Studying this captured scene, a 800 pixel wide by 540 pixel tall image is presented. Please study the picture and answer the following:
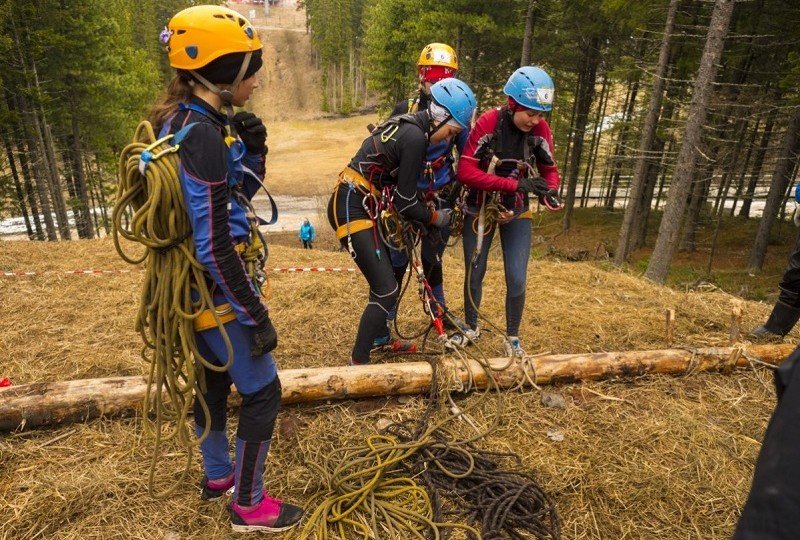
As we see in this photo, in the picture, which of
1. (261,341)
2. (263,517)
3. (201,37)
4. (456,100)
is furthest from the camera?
(456,100)

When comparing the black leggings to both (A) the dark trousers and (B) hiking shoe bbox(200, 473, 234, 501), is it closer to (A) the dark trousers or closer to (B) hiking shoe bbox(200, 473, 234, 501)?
(B) hiking shoe bbox(200, 473, 234, 501)

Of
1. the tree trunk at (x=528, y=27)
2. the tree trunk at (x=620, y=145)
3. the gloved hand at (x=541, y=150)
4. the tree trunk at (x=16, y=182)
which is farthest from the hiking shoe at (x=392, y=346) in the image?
the tree trunk at (x=16, y=182)

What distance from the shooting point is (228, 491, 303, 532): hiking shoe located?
9.89 ft

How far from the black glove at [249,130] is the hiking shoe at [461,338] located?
8.76 feet

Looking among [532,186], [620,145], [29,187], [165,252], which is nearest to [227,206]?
[165,252]

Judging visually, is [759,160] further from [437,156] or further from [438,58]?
[437,156]

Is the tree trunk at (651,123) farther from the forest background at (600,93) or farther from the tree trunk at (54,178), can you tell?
the tree trunk at (54,178)

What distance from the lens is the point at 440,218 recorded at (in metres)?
4.64

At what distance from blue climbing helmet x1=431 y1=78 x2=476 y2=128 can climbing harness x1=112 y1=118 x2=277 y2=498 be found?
1889 millimetres

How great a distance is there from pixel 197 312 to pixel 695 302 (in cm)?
643

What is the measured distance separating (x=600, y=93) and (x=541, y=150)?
913 inches

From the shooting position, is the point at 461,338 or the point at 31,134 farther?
the point at 31,134

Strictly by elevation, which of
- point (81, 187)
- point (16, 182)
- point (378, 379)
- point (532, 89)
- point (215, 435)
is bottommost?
point (81, 187)

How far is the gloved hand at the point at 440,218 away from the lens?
4.61 metres
